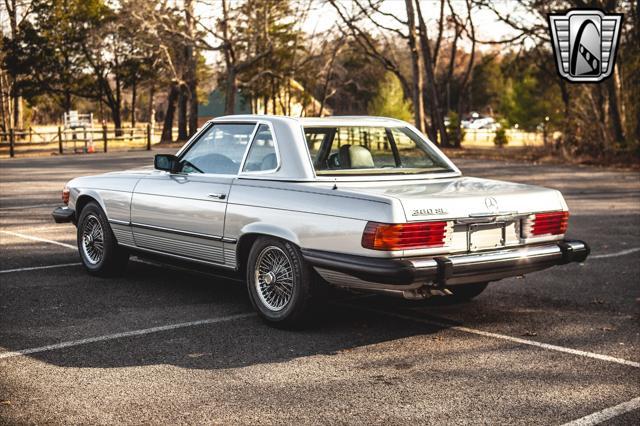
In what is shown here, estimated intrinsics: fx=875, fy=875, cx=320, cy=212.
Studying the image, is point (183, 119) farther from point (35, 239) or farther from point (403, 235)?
point (403, 235)

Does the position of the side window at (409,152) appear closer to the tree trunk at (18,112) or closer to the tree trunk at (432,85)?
the tree trunk at (432,85)

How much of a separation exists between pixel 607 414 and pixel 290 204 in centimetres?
264

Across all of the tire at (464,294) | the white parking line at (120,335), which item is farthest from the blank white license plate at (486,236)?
the white parking line at (120,335)

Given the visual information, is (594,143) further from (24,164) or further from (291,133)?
(291,133)

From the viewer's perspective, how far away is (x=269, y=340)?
6.11 meters

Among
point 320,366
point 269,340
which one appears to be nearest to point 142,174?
point 269,340

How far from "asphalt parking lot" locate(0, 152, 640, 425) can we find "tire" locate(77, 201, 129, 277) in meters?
0.14

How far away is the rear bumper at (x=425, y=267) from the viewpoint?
5652 millimetres

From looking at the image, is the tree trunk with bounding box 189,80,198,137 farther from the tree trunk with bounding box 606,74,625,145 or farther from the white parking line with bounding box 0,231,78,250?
the white parking line with bounding box 0,231,78,250

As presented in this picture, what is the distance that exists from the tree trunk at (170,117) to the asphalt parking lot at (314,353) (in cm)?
4387

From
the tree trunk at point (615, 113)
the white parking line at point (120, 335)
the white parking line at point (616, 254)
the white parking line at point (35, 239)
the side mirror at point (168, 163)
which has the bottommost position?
the white parking line at point (120, 335)

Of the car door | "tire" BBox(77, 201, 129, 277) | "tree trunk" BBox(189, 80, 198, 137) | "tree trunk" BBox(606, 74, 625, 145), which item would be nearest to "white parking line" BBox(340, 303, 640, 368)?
the car door

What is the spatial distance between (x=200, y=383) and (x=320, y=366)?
2.62 ft

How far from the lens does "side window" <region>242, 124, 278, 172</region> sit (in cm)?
674
